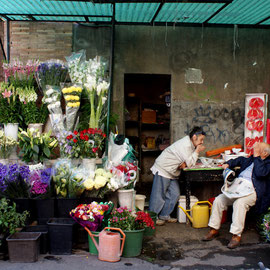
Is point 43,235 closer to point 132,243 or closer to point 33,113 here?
point 132,243

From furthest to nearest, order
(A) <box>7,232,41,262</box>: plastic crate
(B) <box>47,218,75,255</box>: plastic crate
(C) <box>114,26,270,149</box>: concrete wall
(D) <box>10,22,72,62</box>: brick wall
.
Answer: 1. (C) <box>114,26,270,149</box>: concrete wall
2. (D) <box>10,22,72,62</box>: brick wall
3. (B) <box>47,218,75,255</box>: plastic crate
4. (A) <box>7,232,41,262</box>: plastic crate

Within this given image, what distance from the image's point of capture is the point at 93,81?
7023mm

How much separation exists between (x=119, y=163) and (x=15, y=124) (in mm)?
2075

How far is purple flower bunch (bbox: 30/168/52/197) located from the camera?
5664mm

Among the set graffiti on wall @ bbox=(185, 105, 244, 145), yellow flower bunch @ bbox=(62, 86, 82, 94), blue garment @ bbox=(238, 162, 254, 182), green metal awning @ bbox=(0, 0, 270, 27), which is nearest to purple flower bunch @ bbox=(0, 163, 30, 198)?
yellow flower bunch @ bbox=(62, 86, 82, 94)

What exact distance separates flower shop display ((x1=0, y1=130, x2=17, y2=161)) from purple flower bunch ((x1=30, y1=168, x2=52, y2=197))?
1.11 meters

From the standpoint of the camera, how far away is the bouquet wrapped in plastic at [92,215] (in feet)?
17.5

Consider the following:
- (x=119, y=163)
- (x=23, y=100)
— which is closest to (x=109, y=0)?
(x=23, y=100)

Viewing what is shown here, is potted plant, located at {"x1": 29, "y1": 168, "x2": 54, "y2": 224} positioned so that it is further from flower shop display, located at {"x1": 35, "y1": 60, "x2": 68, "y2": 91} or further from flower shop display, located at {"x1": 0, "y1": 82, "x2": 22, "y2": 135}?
flower shop display, located at {"x1": 35, "y1": 60, "x2": 68, "y2": 91}

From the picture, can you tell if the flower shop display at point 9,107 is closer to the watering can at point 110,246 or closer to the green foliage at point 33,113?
the green foliage at point 33,113

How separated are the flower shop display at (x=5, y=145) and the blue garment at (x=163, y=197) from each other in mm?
2848

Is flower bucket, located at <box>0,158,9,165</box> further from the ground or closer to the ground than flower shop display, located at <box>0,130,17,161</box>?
closer to the ground

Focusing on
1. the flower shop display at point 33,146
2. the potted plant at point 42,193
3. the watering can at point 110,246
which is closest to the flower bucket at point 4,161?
the flower shop display at point 33,146

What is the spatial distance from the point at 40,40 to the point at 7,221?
4.40 metres
